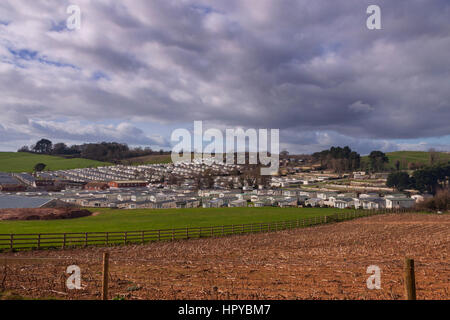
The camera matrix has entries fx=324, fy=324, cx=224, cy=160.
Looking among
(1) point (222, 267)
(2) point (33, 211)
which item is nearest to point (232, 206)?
(2) point (33, 211)

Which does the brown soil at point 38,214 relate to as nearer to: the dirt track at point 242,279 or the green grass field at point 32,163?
the dirt track at point 242,279

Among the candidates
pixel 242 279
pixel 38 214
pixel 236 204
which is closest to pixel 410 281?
pixel 242 279

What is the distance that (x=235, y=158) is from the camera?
19212 cm

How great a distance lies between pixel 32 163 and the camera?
173 meters

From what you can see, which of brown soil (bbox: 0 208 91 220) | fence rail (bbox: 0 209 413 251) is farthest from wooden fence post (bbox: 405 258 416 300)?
brown soil (bbox: 0 208 91 220)

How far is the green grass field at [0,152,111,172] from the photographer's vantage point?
15975 cm

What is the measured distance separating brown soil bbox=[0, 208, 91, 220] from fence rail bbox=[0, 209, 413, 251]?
18059mm

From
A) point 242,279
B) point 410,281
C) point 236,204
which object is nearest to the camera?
point 410,281

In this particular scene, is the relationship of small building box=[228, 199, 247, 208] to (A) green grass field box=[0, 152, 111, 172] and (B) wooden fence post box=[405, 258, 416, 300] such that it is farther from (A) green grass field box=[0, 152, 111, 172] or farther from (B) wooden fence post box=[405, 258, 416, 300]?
(A) green grass field box=[0, 152, 111, 172]

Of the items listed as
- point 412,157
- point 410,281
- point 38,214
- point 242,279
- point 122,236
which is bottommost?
point 38,214

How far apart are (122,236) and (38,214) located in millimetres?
25341

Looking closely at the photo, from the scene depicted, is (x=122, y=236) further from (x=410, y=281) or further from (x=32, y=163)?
(x=32, y=163)

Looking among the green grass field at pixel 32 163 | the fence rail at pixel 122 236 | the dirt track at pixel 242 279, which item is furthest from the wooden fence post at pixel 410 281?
the green grass field at pixel 32 163
